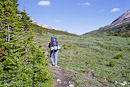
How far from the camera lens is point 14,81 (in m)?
4.88

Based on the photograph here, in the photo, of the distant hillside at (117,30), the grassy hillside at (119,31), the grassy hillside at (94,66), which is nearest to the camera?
the grassy hillside at (94,66)

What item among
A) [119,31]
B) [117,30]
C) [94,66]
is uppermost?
[117,30]

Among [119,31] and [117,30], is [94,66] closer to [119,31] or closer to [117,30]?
[119,31]

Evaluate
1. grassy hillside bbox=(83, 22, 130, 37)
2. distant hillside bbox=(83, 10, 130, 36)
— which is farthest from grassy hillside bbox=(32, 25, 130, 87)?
distant hillside bbox=(83, 10, 130, 36)

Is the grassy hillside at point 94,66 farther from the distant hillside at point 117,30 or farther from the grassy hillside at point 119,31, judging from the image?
the distant hillside at point 117,30

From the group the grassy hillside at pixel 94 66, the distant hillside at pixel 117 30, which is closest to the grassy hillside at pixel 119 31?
the distant hillside at pixel 117 30

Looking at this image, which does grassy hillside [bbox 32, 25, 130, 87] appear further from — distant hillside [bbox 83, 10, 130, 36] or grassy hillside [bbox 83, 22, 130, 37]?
distant hillside [bbox 83, 10, 130, 36]

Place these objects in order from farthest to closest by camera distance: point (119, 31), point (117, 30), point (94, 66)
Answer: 1. point (117, 30)
2. point (119, 31)
3. point (94, 66)

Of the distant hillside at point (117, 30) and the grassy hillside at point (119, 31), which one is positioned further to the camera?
the distant hillside at point (117, 30)

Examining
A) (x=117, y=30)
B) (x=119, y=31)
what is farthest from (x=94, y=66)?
(x=117, y=30)

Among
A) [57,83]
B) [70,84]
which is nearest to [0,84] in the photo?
[57,83]

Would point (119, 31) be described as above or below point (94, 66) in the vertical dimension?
above

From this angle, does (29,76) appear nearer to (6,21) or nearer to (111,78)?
(6,21)

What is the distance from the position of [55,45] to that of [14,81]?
493cm
